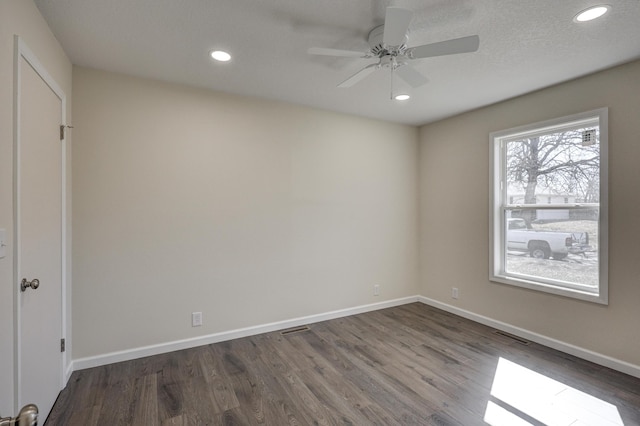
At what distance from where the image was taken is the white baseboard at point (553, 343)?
97.9 inches

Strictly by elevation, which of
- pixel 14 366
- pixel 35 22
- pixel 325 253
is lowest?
pixel 14 366

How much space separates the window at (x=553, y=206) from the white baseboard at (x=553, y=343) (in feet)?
1.58

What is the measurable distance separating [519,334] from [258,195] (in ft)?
10.5

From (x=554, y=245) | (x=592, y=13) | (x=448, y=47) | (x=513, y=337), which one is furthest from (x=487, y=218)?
(x=448, y=47)

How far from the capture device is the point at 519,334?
3211 mm

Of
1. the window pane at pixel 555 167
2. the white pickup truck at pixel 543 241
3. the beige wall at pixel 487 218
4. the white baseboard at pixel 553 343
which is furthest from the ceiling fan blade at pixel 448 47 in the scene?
the white baseboard at pixel 553 343

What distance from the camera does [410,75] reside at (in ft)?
7.12

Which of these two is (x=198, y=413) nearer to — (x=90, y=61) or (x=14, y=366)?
(x=14, y=366)

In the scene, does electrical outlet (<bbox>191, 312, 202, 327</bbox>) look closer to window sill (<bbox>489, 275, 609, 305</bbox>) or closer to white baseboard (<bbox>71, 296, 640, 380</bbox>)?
white baseboard (<bbox>71, 296, 640, 380</bbox>)

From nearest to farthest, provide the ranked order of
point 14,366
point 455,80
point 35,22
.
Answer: point 14,366 → point 35,22 → point 455,80

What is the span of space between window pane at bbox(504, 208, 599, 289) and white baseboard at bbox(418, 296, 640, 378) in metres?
0.59

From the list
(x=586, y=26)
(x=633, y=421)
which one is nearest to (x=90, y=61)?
(x=586, y=26)

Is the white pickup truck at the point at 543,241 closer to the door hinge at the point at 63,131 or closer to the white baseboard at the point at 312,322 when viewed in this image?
the white baseboard at the point at 312,322

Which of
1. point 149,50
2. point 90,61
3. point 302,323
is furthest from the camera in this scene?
point 302,323
